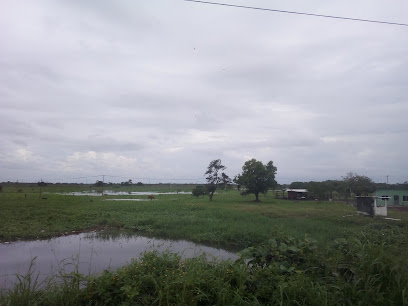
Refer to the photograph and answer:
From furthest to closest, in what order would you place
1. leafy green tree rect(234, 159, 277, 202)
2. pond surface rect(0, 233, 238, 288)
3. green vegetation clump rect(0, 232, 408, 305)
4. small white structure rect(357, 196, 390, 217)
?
leafy green tree rect(234, 159, 277, 202), small white structure rect(357, 196, 390, 217), pond surface rect(0, 233, 238, 288), green vegetation clump rect(0, 232, 408, 305)

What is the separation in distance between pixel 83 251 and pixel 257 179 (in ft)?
93.9

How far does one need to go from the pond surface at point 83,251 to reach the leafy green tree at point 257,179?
2392 cm

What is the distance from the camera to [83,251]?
38.8ft

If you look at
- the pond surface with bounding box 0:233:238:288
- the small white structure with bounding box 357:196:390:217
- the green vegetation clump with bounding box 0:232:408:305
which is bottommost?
the pond surface with bounding box 0:233:238:288

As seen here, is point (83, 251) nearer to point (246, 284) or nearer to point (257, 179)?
point (246, 284)

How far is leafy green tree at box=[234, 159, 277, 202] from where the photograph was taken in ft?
123

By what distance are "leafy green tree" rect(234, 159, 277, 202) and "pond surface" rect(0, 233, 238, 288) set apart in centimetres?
2392

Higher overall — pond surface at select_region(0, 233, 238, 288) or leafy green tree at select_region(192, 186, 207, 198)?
leafy green tree at select_region(192, 186, 207, 198)

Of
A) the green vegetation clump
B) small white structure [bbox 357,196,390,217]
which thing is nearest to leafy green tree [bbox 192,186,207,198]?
small white structure [bbox 357,196,390,217]

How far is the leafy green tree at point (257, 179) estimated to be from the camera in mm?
37469

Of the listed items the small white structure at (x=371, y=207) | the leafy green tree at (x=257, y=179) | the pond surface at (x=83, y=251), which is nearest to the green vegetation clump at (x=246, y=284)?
the pond surface at (x=83, y=251)

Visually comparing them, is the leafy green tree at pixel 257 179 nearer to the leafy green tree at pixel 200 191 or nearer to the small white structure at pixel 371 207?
the leafy green tree at pixel 200 191

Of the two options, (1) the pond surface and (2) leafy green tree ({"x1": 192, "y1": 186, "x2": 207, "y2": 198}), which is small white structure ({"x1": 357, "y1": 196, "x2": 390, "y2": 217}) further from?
(2) leafy green tree ({"x1": 192, "y1": 186, "x2": 207, "y2": 198})

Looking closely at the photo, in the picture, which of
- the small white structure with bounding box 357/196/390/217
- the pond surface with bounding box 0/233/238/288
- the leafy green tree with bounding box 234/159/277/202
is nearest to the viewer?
the pond surface with bounding box 0/233/238/288
